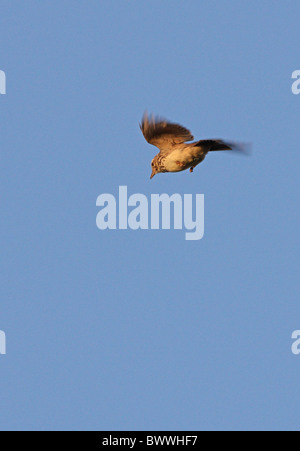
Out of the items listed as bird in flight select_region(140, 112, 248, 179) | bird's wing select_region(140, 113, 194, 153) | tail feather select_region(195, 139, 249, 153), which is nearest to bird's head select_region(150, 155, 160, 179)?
bird in flight select_region(140, 112, 248, 179)

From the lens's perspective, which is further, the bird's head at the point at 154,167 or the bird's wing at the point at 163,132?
the bird's head at the point at 154,167

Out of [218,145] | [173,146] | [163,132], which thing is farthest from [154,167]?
[218,145]

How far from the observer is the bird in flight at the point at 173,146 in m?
14.0

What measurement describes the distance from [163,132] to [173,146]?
407 millimetres

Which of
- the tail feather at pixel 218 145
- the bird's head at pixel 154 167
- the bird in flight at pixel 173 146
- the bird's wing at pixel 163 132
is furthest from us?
the bird's head at pixel 154 167

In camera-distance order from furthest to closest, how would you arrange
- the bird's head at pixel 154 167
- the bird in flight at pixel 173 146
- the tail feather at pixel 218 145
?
the bird's head at pixel 154 167 < the bird in flight at pixel 173 146 < the tail feather at pixel 218 145

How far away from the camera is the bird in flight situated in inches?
549

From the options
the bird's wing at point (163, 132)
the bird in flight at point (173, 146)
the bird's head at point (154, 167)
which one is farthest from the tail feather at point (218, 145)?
the bird's head at point (154, 167)

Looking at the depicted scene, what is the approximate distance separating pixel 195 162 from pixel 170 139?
0.64 meters

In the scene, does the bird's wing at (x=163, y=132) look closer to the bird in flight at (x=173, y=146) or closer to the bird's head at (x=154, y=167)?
the bird in flight at (x=173, y=146)
